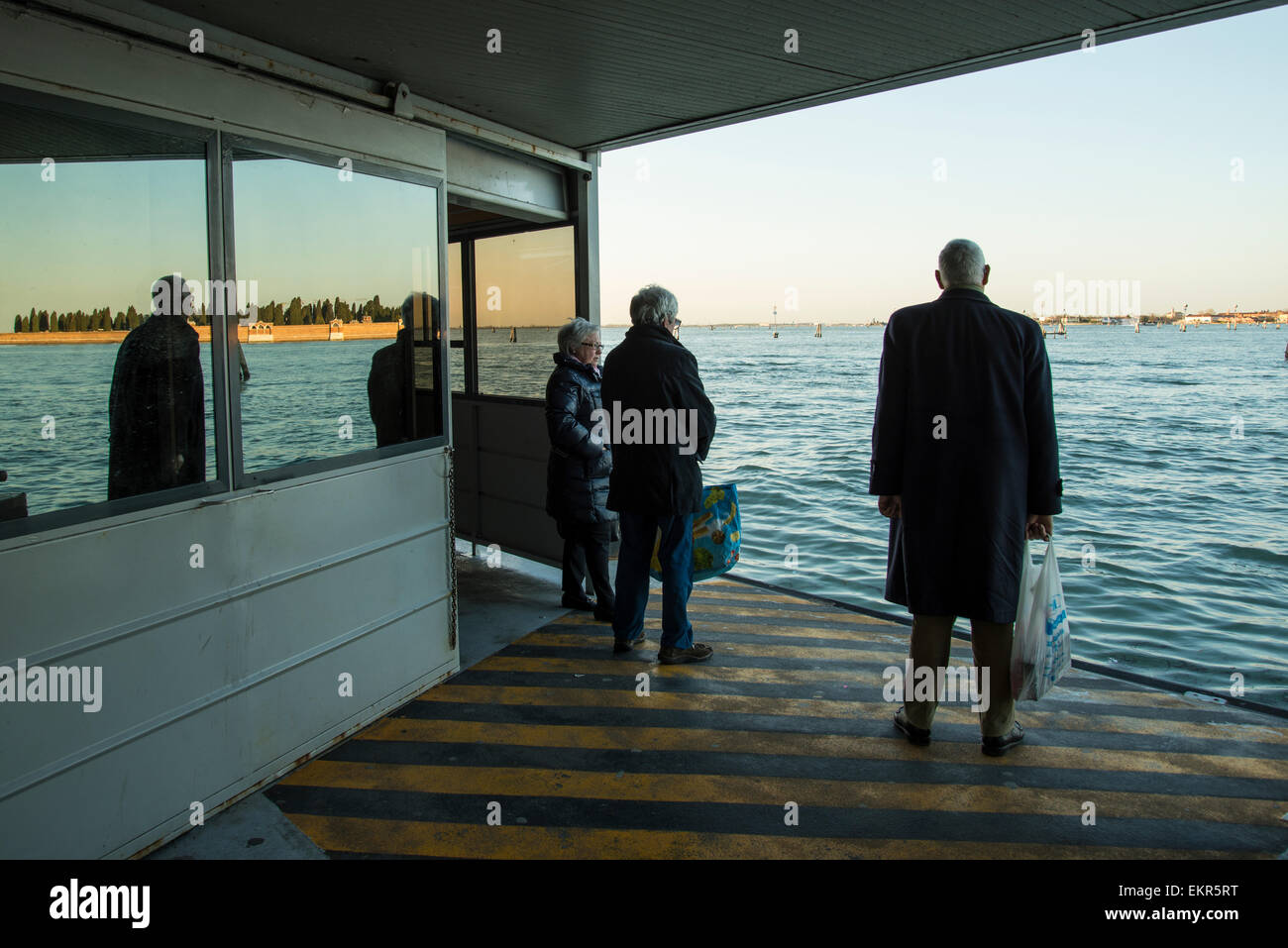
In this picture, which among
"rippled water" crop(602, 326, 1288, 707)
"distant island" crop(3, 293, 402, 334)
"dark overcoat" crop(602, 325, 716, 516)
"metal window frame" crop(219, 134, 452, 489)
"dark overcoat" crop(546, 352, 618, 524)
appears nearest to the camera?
"distant island" crop(3, 293, 402, 334)

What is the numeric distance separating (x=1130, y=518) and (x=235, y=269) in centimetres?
1486

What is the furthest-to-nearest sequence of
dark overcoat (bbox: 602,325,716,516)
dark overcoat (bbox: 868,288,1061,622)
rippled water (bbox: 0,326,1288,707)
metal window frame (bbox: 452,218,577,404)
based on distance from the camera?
metal window frame (bbox: 452,218,577,404) < dark overcoat (bbox: 602,325,716,516) < dark overcoat (bbox: 868,288,1061,622) < rippled water (bbox: 0,326,1288,707)

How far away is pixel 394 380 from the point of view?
4.39 meters

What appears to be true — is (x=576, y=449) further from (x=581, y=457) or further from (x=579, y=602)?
(x=579, y=602)

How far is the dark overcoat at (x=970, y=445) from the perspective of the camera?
3.54 metres

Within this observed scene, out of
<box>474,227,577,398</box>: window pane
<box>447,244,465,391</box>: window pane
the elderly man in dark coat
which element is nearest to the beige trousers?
the elderly man in dark coat

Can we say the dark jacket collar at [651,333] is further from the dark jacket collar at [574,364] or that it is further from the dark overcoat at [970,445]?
the dark overcoat at [970,445]

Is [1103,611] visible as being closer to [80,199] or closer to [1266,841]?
[1266,841]

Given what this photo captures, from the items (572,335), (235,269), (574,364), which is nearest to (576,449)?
(574,364)

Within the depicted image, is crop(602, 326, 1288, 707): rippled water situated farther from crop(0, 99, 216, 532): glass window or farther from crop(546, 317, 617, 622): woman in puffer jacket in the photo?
crop(0, 99, 216, 532): glass window

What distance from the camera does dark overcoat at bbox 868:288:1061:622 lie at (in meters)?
3.54
